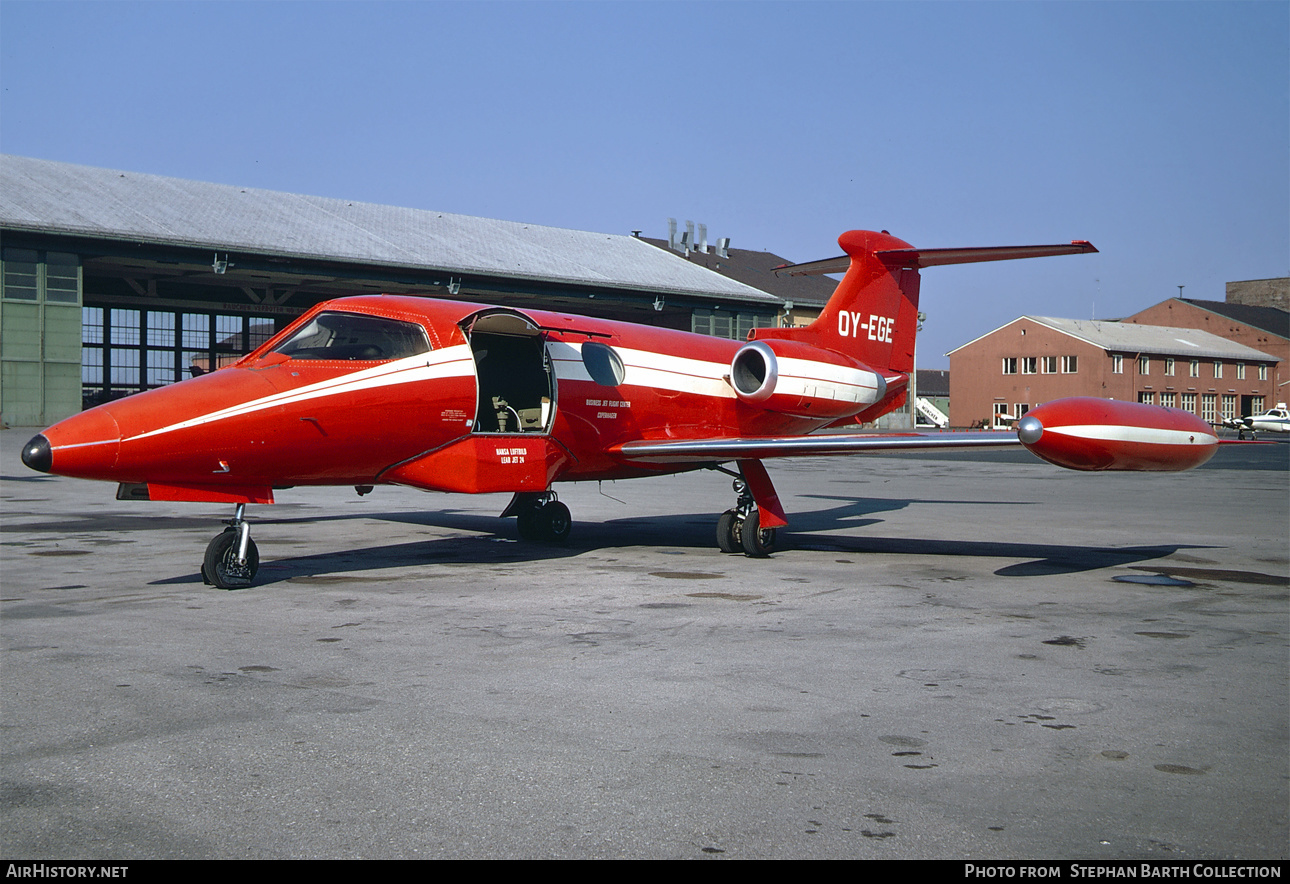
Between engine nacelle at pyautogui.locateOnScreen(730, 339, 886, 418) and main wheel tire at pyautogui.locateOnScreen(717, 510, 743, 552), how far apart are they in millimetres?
2127

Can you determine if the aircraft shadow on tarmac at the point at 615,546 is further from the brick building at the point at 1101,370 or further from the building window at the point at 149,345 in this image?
the brick building at the point at 1101,370

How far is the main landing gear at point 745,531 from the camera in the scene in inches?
490

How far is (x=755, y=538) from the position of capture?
490 inches

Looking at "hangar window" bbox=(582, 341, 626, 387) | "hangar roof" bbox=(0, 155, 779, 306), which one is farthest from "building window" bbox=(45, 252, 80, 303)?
"hangar window" bbox=(582, 341, 626, 387)

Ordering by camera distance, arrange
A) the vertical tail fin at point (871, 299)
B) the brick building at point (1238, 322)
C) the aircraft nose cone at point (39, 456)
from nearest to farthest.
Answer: the aircraft nose cone at point (39, 456) → the vertical tail fin at point (871, 299) → the brick building at point (1238, 322)

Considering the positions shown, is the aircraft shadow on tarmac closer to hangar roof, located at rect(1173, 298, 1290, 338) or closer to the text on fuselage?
the text on fuselage

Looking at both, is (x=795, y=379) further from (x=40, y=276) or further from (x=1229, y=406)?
(x=1229, y=406)

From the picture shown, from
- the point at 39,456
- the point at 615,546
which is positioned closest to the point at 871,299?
the point at 615,546

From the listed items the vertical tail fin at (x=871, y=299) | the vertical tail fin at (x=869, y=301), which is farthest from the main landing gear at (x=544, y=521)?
the vertical tail fin at (x=869, y=301)

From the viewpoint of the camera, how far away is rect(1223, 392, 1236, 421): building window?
85625 millimetres

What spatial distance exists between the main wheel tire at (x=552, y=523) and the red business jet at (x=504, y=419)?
2 cm

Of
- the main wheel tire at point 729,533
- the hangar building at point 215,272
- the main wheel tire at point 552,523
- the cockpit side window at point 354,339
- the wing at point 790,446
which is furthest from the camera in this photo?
the hangar building at point 215,272

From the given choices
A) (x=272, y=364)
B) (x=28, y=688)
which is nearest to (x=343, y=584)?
(x=272, y=364)

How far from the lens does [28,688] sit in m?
5.86
